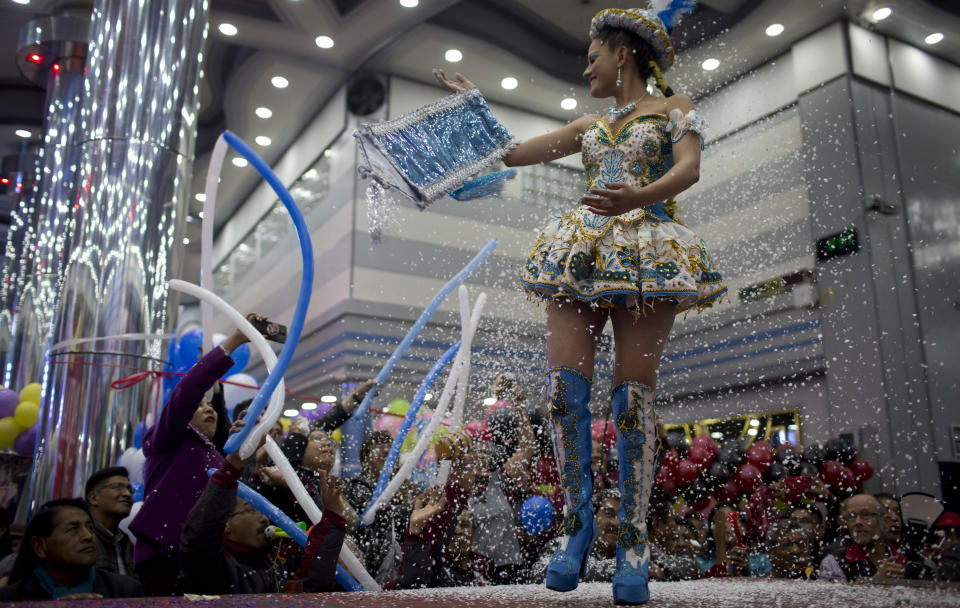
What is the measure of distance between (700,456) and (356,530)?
3.02 m

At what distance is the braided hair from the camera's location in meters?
2.44

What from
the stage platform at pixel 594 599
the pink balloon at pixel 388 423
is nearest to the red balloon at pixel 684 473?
the pink balloon at pixel 388 423

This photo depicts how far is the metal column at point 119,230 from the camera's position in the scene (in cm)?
409

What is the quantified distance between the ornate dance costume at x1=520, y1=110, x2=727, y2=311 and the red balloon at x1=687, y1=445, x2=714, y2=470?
338 centimetres

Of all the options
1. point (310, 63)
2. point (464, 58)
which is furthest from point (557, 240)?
point (310, 63)

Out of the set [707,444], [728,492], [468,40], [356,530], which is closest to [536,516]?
[356,530]

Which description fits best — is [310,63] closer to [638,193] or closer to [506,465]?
[506,465]

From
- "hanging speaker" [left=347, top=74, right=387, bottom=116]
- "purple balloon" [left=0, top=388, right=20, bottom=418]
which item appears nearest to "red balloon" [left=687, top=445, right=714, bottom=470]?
"purple balloon" [left=0, top=388, right=20, bottom=418]

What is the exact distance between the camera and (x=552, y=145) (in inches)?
102

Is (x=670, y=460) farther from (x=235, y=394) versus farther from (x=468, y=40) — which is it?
(x=468, y=40)

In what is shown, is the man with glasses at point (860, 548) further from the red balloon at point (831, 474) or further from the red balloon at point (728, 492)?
the red balloon at point (831, 474)

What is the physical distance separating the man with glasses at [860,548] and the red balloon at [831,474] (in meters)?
1.49

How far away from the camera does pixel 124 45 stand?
4.58m

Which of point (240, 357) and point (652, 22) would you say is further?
point (240, 357)
